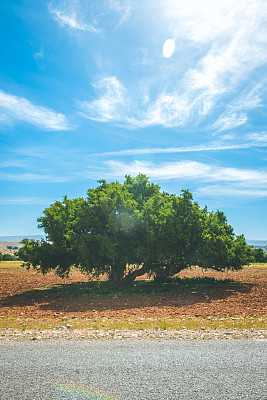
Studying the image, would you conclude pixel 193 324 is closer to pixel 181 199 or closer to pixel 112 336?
pixel 112 336

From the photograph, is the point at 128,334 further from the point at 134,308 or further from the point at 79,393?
the point at 134,308

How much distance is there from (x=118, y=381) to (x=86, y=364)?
1.35 m

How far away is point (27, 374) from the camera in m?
6.50

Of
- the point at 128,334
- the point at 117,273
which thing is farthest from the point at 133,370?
the point at 117,273

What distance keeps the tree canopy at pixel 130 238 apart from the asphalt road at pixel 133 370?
1568 centimetres

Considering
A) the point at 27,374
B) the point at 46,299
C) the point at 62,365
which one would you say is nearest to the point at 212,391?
the point at 62,365

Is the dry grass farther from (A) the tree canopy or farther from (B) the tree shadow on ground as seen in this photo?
(A) the tree canopy

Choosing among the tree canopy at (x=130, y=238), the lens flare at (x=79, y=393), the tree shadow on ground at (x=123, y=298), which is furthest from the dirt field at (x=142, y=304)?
the lens flare at (x=79, y=393)

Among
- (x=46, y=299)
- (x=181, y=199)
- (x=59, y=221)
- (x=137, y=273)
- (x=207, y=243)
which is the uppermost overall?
(x=181, y=199)

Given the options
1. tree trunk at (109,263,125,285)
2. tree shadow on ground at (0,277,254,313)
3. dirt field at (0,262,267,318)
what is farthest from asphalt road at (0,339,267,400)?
tree trunk at (109,263,125,285)

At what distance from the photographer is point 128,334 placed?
34.5 feet

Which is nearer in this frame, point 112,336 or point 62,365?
point 62,365

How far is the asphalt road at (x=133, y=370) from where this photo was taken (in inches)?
222

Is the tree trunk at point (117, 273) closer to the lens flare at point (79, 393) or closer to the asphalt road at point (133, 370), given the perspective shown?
the asphalt road at point (133, 370)
